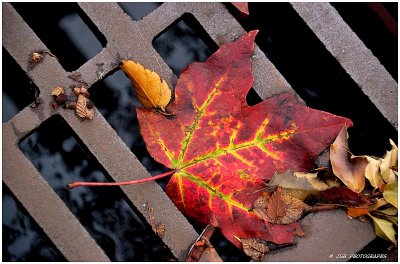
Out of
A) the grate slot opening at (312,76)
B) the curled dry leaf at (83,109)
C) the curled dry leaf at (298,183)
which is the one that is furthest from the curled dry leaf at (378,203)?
the curled dry leaf at (83,109)

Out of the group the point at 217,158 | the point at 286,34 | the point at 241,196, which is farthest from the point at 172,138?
the point at 286,34

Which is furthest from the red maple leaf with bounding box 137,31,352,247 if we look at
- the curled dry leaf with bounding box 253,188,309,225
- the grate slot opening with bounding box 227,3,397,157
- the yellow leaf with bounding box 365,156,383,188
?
the grate slot opening with bounding box 227,3,397,157

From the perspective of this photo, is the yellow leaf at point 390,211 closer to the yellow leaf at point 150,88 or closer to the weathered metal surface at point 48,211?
the yellow leaf at point 150,88

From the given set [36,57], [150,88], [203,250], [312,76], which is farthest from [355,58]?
[36,57]

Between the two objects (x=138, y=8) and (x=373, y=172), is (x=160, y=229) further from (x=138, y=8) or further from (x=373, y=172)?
(x=138, y=8)

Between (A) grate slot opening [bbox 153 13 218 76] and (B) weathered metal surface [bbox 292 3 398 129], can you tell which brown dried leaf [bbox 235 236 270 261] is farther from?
(A) grate slot opening [bbox 153 13 218 76]
